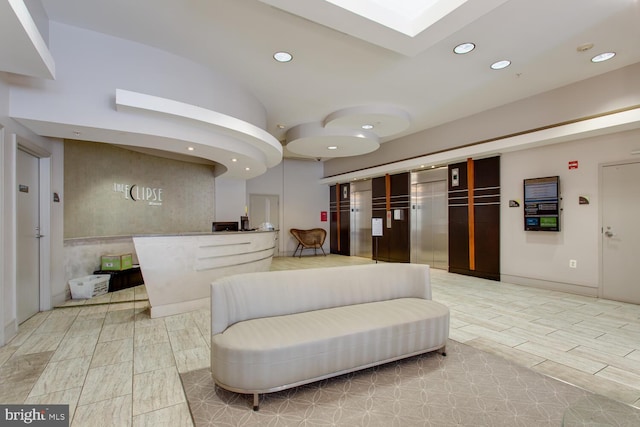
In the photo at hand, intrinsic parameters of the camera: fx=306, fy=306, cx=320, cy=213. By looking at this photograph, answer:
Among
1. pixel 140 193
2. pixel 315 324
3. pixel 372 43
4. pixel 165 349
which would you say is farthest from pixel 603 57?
pixel 140 193

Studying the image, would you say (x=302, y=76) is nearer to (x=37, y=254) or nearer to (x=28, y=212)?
(x=28, y=212)

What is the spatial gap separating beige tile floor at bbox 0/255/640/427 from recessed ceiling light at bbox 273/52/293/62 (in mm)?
3772

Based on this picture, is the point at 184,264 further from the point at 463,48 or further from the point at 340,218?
the point at 340,218

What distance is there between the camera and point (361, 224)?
10.8m

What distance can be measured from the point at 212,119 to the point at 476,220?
5995 mm

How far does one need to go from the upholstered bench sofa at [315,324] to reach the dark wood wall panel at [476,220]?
4153 mm

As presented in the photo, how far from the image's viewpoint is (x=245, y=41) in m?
3.95

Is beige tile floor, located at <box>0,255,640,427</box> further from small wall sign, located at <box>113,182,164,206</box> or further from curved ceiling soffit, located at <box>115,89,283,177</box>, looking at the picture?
curved ceiling soffit, located at <box>115,89,283,177</box>

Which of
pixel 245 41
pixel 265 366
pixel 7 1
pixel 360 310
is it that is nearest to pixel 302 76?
pixel 245 41

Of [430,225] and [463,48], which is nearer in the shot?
[463,48]

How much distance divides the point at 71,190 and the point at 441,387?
651 cm

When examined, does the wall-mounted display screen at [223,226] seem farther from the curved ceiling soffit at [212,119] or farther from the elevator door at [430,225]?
the elevator door at [430,225]

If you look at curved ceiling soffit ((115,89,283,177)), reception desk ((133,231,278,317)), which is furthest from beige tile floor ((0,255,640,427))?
curved ceiling soffit ((115,89,283,177))

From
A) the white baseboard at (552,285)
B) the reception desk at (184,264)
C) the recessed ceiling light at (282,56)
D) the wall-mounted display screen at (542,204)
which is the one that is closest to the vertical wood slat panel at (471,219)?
the white baseboard at (552,285)
